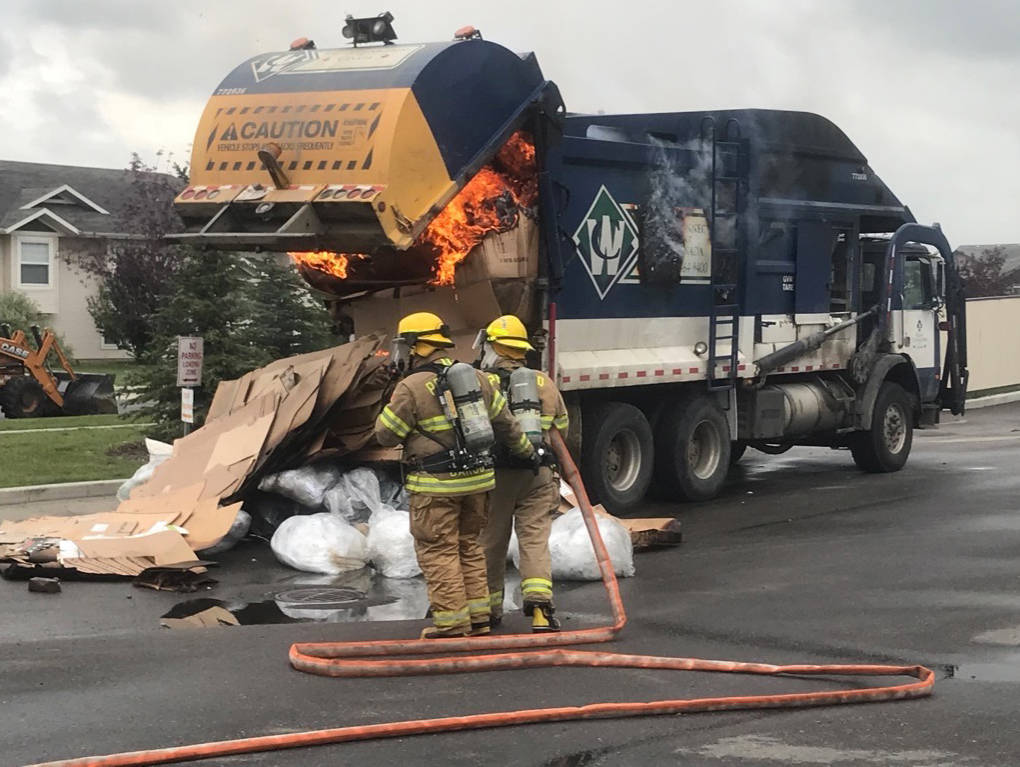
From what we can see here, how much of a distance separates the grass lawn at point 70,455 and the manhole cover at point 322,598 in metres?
4.80

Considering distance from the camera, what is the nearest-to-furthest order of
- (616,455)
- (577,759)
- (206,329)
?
(577,759) → (616,455) → (206,329)

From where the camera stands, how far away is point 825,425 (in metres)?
14.1

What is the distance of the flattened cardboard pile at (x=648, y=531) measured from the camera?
10125 millimetres

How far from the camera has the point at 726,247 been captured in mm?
12594

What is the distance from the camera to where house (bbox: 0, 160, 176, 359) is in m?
36.8

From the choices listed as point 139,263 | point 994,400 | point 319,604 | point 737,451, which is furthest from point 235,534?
point 139,263

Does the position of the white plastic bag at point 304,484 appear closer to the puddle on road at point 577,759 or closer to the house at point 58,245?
the puddle on road at point 577,759

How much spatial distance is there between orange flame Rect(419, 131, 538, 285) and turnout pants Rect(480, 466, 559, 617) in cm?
309

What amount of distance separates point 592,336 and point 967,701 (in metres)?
5.78

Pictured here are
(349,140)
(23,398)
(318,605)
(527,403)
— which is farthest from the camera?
(23,398)

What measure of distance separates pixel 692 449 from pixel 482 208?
352 centimetres

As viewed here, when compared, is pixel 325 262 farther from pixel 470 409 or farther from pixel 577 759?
pixel 577 759

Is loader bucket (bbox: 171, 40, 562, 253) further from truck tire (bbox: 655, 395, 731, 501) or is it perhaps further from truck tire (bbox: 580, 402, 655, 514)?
truck tire (bbox: 655, 395, 731, 501)

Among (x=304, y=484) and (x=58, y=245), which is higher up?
(x=58, y=245)
